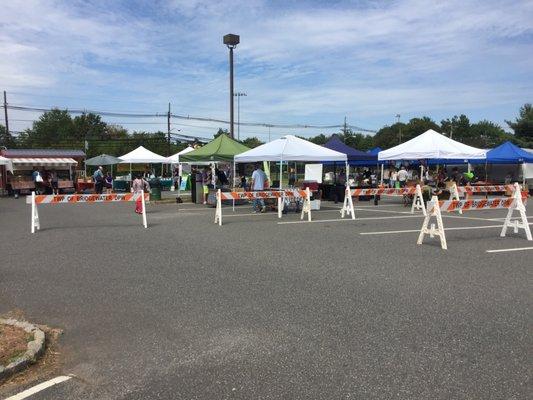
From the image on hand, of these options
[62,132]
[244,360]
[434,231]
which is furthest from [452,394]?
[62,132]

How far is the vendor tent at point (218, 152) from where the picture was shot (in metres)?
19.8

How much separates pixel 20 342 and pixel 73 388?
3.65ft

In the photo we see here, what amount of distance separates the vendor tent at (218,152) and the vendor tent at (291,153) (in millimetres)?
2516

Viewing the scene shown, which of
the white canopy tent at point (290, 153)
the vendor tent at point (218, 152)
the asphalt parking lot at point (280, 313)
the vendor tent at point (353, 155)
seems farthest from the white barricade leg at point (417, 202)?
the vendor tent at point (218, 152)

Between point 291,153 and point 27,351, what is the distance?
12.6 metres

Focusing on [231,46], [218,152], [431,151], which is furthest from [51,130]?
[431,151]

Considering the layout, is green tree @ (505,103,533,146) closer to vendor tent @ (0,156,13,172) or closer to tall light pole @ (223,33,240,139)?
tall light pole @ (223,33,240,139)

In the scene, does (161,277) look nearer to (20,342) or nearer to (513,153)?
(20,342)

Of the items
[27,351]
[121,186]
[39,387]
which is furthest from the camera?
[121,186]

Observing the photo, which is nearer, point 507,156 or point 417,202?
point 417,202

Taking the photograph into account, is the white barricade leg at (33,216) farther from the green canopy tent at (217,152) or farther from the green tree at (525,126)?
the green tree at (525,126)

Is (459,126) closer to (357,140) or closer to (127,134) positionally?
(357,140)

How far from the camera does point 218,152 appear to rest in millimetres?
19859

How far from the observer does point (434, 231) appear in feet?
31.6
